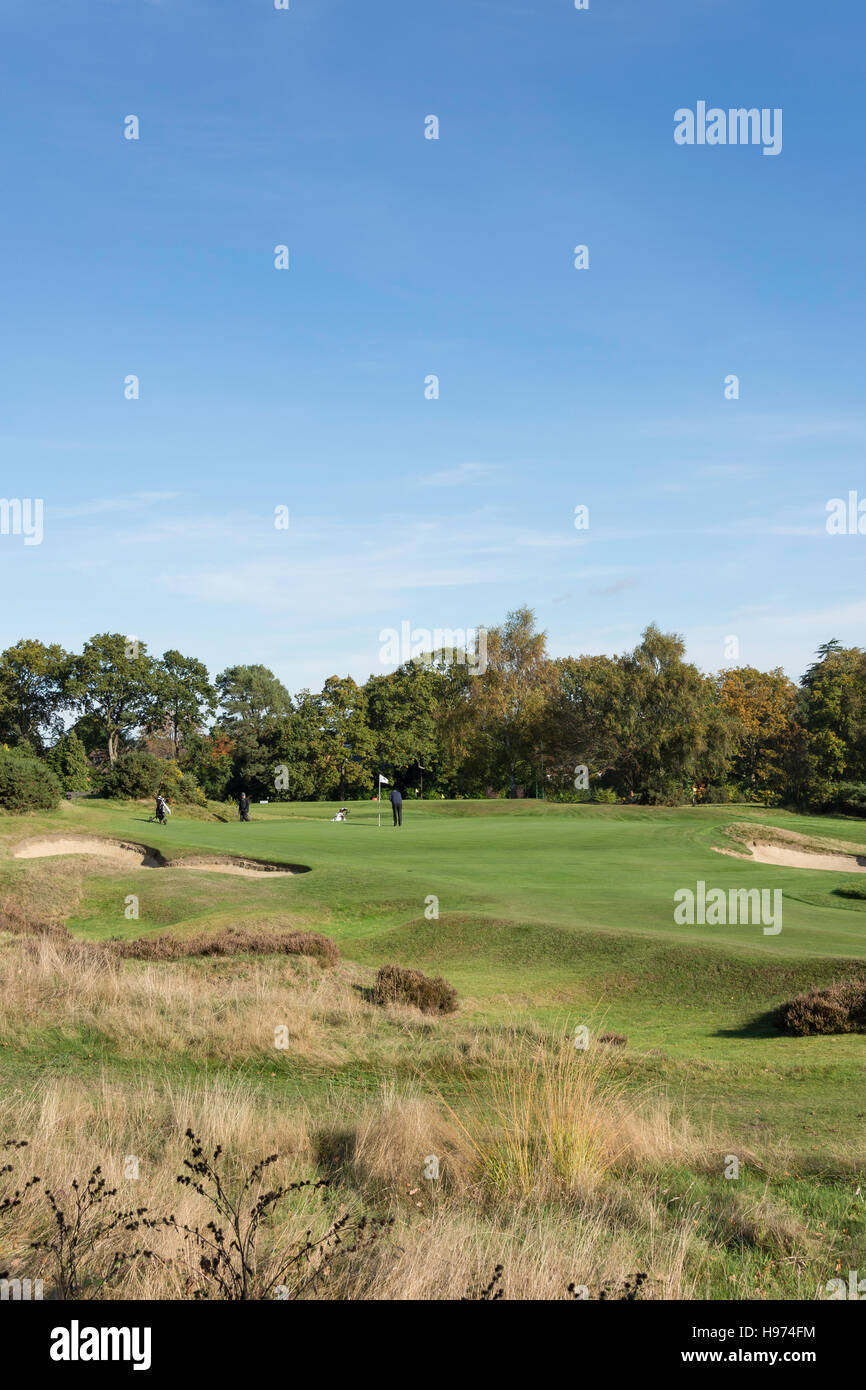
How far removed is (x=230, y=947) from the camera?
1844 cm

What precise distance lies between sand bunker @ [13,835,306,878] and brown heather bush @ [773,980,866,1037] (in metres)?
17.5

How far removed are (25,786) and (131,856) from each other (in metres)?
9.43

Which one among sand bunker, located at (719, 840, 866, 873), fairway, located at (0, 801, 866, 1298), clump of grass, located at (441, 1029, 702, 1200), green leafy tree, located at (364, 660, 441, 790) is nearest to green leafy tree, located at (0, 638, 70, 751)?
green leafy tree, located at (364, 660, 441, 790)

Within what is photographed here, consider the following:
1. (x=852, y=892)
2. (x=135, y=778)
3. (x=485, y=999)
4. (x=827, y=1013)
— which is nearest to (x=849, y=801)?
(x=852, y=892)

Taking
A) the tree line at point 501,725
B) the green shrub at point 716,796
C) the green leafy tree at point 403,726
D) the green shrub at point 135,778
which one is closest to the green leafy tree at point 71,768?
the tree line at point 501,725

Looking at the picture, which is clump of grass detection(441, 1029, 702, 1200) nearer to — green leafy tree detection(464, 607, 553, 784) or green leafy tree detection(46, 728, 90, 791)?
green leafy tree detection(46, 728, 90, 791)

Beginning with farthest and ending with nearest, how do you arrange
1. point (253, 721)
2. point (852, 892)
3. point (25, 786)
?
point (253, 721) → point (25, 786) → point (852, 892)

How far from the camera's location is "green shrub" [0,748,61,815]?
40.1 meters

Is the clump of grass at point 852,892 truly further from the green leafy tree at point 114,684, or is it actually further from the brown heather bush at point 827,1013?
the green leafy tree at point 114,684

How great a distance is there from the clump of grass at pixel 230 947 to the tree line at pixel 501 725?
52.2 m

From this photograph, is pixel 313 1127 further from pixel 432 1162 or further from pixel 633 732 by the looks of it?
pixel 633 732

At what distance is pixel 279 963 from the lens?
17.1 metres

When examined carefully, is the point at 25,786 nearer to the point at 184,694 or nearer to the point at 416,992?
the point at 416,992
